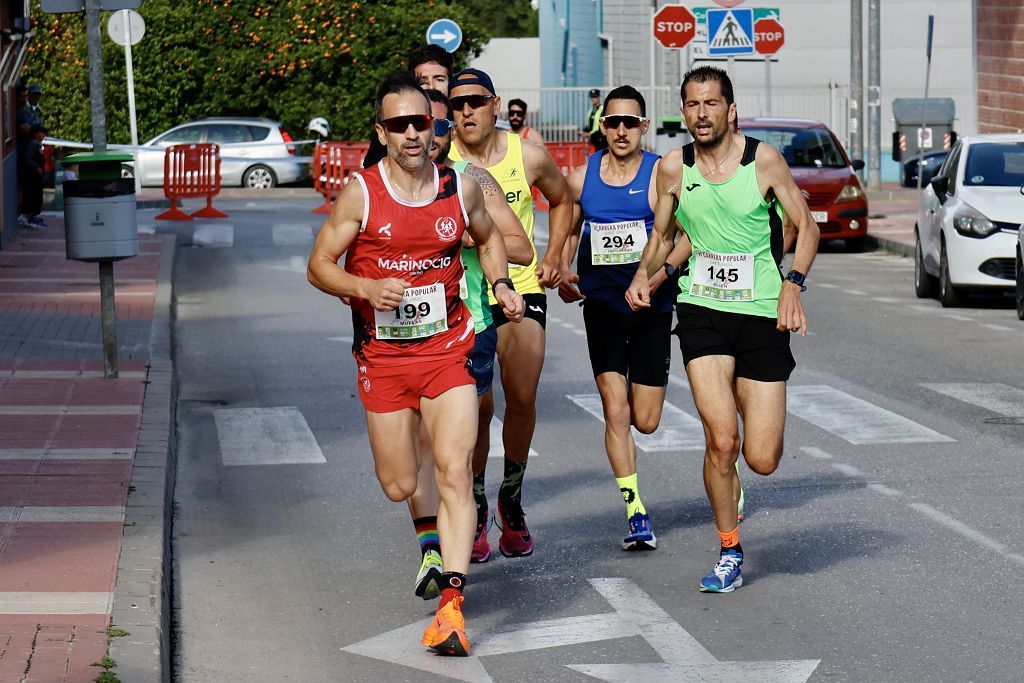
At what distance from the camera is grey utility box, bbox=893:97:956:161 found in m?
37.1

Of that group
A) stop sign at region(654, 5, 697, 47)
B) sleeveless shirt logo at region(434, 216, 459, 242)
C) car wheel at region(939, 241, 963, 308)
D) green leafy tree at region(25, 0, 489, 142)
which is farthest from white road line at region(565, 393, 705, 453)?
green leafy tree at region(25, 0, 489, 142)

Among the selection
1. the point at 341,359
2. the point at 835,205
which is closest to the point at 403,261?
the point at 341,359

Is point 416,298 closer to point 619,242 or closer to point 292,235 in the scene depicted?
point 619,242

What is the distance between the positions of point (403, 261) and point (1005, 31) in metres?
26.9

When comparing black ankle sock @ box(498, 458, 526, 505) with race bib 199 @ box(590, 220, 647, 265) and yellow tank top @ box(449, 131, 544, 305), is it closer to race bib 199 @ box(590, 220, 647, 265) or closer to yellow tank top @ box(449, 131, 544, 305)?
yellow tank top @ box(449, 131, 544, 305)

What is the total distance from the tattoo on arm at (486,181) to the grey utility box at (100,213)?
5522 mm

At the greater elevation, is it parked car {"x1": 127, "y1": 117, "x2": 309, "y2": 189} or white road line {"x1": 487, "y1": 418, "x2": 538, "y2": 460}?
parked car {"x1": 127, "y1": 117, "x2": 309, "y2": 189}

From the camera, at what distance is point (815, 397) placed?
12898 millimetres

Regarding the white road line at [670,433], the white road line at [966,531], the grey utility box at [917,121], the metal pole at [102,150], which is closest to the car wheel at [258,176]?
the grey utility box at [917,121]

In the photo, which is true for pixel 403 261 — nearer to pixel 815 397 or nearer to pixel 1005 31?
pixel 815 397

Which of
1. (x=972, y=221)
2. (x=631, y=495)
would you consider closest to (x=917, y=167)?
(x=972, y=221)

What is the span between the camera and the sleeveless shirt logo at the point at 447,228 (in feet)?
22.4

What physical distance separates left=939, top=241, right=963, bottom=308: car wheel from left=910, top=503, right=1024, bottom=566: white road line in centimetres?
942

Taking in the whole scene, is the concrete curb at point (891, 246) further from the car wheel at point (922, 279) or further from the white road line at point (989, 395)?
the white road line at point (989, 395)
